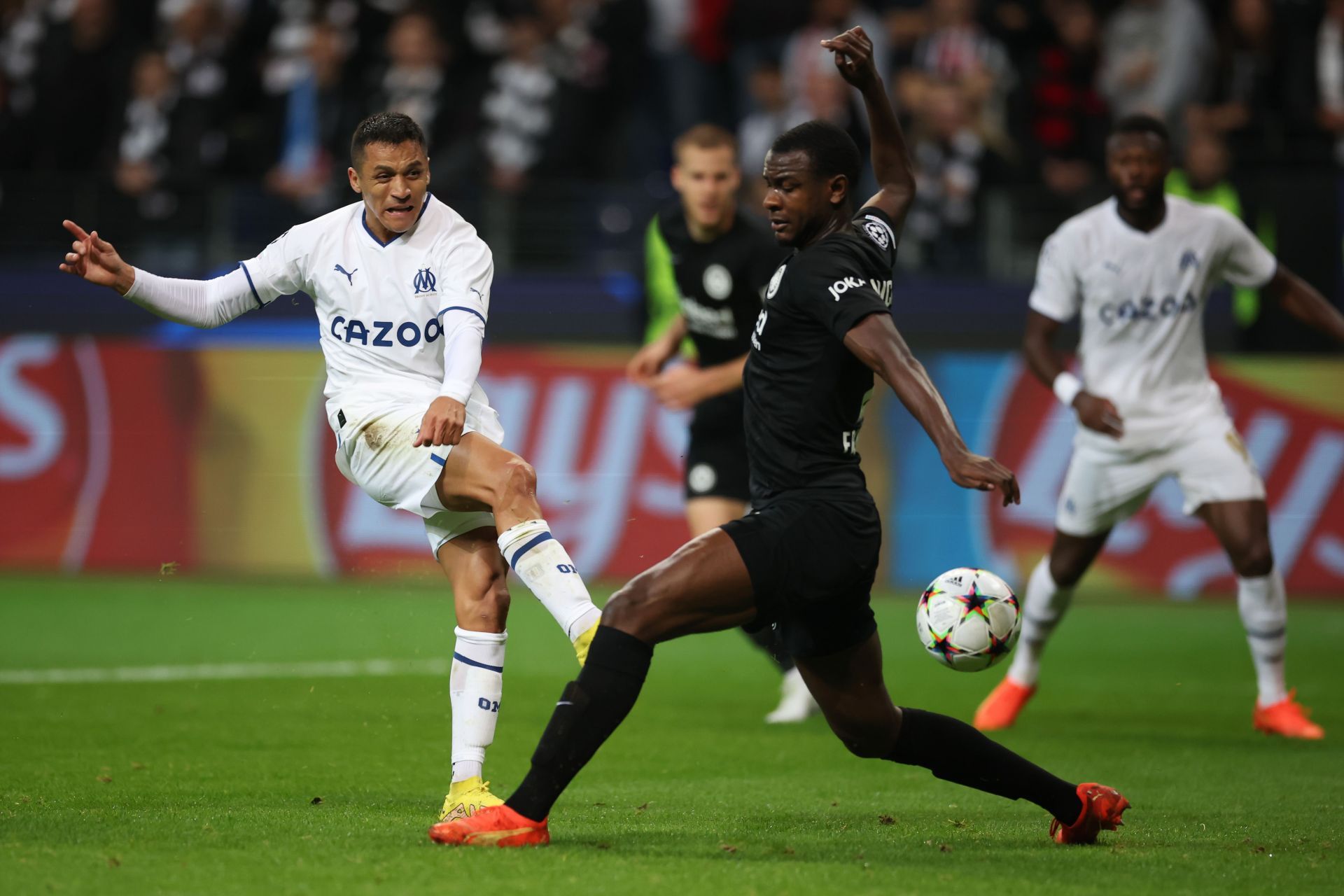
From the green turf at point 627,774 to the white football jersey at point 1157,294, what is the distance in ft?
5.33

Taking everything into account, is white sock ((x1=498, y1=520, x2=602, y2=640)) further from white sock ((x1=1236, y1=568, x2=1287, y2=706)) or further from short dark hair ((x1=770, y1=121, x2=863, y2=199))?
white sock ((x1=1236, y1=568, x2=1287, y2=706))

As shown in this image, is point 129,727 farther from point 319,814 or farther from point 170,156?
point 170,156

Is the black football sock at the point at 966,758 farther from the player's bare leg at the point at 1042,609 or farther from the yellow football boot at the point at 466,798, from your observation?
the player's bare leg at the point at 1042,609

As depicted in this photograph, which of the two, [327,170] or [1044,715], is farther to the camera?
[327,170]

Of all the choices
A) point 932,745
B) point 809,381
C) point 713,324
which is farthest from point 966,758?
Result: point 713,324

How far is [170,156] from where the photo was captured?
15227mm

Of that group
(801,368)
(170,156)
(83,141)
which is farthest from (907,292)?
(801,368)

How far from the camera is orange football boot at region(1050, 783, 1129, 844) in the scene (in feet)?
18.0

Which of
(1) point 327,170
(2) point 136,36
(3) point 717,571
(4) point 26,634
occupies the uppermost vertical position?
(2) point 136,36

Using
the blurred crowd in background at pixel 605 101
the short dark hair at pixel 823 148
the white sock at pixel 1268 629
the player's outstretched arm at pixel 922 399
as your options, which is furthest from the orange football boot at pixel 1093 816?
the blurred crowd in background at pixel 605 101

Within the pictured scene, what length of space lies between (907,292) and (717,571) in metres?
9.13

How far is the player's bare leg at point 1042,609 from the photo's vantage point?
8.52m

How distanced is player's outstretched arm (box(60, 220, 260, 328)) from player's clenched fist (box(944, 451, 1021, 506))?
8.97 feet

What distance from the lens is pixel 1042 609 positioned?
866 centimetres
